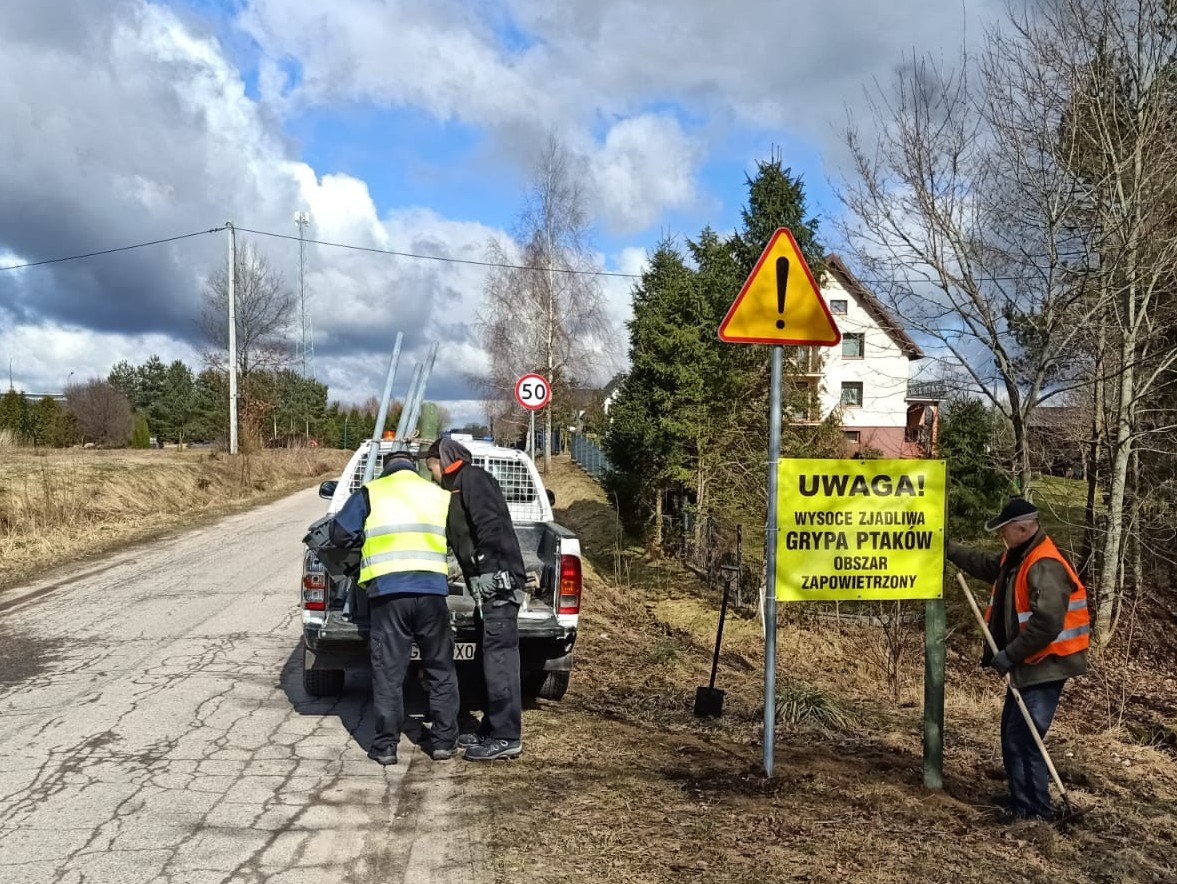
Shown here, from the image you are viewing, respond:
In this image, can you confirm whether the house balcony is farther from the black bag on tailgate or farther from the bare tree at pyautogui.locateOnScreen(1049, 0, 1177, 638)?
the black bag on tailgate

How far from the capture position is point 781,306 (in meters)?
4.70

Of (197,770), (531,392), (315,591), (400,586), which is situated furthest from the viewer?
(531,392)

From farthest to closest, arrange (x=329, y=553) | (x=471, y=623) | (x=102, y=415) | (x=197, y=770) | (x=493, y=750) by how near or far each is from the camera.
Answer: (x=102, y=415) → (x=471, y=623) → (x=329, y=553) → (x=493, y=750) → (x=197, y=770)

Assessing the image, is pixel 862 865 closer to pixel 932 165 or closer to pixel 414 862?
pixel 414 862

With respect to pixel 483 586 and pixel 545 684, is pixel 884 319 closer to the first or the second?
pixel 545 684

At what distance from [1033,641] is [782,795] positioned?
4.63 feet

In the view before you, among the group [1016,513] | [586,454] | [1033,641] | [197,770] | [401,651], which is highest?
[1016,513]

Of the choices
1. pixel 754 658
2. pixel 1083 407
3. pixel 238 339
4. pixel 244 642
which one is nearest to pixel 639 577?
pixel 754 658

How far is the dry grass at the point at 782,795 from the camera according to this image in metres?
3.75

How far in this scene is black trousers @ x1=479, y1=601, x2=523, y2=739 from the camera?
16.7 ft

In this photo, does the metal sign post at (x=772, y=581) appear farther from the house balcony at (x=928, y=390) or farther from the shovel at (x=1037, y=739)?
the house balcony at (x=928, y=390)

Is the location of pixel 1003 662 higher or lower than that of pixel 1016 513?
lower

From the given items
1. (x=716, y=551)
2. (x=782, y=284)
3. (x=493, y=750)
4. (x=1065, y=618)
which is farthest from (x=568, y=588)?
(x=716, y=551)

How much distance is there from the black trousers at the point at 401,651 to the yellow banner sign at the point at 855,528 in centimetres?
191
